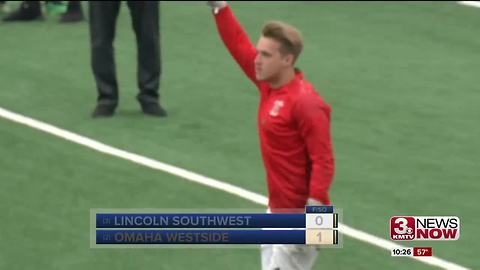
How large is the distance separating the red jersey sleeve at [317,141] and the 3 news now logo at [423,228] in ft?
8.56

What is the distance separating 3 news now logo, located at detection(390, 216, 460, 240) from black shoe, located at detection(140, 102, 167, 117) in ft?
11.4

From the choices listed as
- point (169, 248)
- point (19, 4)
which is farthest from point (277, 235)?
point (19, 4)

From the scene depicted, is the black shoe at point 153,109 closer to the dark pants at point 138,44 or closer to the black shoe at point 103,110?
the dark pants at point 138,44

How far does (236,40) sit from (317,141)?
42.2 inches

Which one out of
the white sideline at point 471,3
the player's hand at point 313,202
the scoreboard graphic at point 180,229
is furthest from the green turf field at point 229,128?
the player's hand at point 313,202

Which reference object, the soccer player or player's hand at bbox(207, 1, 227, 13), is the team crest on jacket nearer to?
the soccer player

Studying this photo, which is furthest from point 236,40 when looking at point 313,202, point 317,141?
point 313,202

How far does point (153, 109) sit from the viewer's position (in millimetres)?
12484

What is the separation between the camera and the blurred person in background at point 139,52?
40.3ft

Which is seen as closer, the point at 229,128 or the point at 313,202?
the point at 313,202

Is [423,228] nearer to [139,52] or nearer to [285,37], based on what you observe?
[285,37]

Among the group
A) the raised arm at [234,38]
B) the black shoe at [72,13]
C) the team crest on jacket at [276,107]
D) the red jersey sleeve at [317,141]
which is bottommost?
the red jersey sleeve at [317,141]

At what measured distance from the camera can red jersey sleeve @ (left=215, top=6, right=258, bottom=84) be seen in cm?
766

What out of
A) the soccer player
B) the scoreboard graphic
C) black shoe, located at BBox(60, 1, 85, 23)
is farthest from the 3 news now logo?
black shoe, located at BBox(60, 1, 85, 23)
